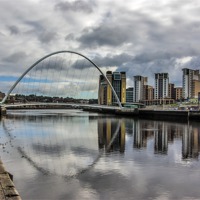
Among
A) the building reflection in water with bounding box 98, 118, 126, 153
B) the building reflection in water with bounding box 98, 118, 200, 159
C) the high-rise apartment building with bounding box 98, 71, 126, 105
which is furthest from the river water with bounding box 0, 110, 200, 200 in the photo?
the high-rise apartment building with bounding box 98, 71, 126, 105

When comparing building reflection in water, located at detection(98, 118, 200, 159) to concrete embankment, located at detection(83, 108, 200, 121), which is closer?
building reflection in water, located at detection(98, 118, 200, 159)

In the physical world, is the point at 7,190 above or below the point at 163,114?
above

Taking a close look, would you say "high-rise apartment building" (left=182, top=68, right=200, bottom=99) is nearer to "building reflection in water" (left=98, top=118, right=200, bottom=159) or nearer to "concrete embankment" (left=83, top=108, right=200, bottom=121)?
"concrete embankment" (left=83, top=108, right=200, bottom=121)

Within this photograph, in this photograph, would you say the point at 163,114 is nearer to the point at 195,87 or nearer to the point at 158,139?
the point at 158,139

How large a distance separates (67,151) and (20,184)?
411 inches

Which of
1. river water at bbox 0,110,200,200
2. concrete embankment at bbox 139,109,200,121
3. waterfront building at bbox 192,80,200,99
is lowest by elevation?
river water at bbox 0,110,200,200

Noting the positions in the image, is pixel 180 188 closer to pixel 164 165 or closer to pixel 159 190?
pixel 159 190

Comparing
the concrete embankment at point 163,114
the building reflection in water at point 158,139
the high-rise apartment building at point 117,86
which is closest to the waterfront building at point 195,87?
the high-rise apartment building at point 117,86

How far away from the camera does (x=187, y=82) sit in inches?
7712

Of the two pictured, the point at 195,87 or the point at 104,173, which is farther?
the point at 195,87

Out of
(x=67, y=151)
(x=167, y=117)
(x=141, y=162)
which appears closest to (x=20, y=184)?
(x=141, y=162)

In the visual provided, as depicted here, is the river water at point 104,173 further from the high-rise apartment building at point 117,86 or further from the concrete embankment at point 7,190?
the high-rise apartment building at point 117,86

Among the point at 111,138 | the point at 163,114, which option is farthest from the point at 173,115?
the point at 111,138

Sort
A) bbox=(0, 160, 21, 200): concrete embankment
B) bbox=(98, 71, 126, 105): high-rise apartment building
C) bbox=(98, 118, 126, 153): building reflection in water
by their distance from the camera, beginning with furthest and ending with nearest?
bbox=(98, 71, 126, 105): high-rise apartment building, bbox=(98, 118, 126, 153): building reflection in water, bbox=(0, 160, 21, 200): concrete embankment
